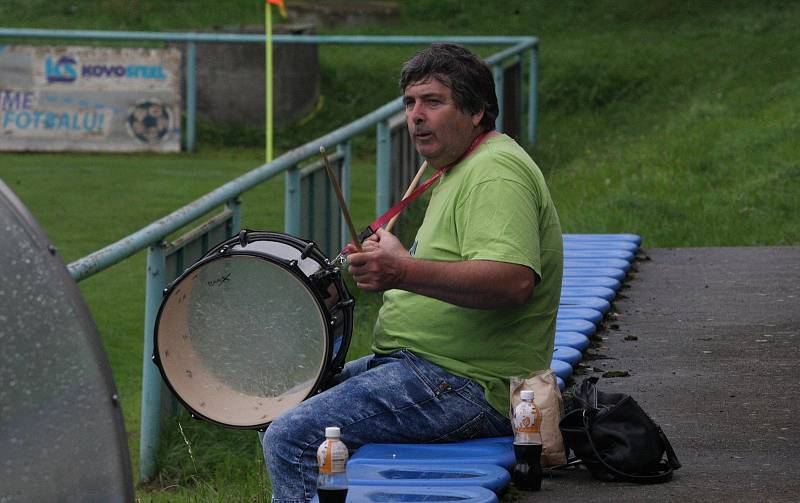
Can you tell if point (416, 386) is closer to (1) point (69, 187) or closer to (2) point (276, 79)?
(1) point (69, 187)

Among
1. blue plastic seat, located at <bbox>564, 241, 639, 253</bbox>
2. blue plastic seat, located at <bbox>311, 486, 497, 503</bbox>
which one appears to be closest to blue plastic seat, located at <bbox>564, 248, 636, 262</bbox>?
blue plastic seat, located at <bbox>564, 241, 639, 253</bbox>

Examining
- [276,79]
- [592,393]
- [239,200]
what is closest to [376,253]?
A: [592,393]

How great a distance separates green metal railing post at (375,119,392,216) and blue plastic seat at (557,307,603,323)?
8.97 ft

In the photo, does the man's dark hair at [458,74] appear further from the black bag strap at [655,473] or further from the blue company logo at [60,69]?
the blue company logo at [60,69]

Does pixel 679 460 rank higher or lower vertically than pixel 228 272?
lower

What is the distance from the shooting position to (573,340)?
517 cm

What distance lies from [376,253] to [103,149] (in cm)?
1229

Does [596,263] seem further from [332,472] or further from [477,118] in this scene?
[332,472]

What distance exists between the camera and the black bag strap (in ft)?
11.8

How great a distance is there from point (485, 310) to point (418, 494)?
462 millimetres

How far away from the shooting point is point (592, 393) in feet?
12.3

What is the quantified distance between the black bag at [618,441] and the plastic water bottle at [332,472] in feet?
2.15

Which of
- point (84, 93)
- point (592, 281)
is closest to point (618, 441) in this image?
point (592, 281)

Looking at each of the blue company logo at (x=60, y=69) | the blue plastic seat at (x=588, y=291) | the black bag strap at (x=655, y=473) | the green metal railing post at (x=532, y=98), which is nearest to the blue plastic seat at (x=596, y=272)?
the blue plastic seat at (x=588, y=291)
